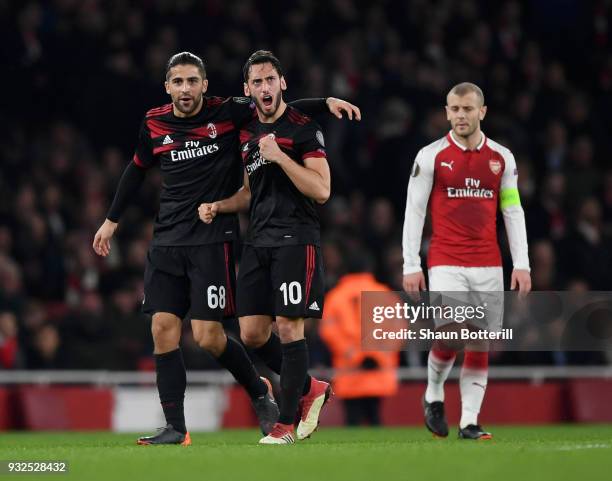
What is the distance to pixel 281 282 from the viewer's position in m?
8.34

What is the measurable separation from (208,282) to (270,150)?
95cm

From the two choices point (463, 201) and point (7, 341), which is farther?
point (7, 341)

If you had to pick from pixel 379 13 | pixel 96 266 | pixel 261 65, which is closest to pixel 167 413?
pixel 261 65

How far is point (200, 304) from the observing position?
28.4 feet

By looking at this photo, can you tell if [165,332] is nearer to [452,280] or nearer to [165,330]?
[165,330]

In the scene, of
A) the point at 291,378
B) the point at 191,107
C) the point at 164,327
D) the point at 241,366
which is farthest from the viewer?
the point at 241,366

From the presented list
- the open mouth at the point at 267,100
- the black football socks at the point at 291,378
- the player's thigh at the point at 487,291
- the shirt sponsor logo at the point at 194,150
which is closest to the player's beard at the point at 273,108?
the open mouth at the point at 267,100

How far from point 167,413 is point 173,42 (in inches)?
352

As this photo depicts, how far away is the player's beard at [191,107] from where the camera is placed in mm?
8703

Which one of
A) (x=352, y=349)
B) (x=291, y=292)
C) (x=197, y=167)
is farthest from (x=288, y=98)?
(x=291, y=292)

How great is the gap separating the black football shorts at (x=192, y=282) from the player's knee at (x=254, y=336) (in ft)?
0.59

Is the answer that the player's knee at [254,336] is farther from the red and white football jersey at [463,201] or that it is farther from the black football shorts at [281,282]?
the red and white football jersey at [463,201]

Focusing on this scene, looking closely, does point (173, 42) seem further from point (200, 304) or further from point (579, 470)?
point (579, 470)

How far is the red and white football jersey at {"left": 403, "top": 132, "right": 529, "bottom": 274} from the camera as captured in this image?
905cm
